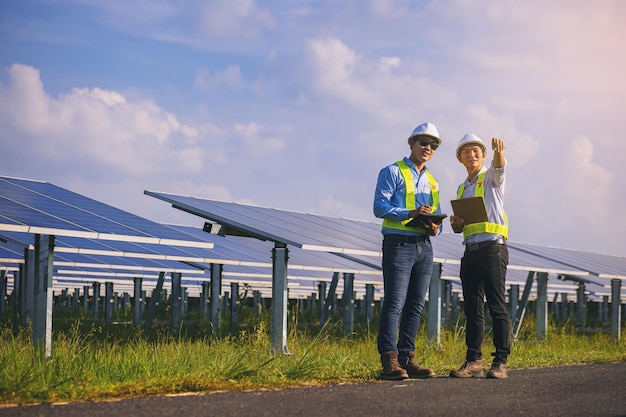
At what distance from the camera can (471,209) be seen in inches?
321

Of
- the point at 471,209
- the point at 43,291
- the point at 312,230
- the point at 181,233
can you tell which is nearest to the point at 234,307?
the point at 312,230

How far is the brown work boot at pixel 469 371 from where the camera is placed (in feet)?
26.8

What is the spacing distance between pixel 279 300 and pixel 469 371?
9.78 feet

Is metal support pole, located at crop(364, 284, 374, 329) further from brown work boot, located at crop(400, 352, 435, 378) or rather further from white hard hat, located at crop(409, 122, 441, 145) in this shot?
white hard hat, located at crop(409, 122, 441, 145)

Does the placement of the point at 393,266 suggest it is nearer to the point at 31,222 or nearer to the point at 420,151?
the point at 420,151

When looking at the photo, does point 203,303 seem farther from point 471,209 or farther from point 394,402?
point 394,402

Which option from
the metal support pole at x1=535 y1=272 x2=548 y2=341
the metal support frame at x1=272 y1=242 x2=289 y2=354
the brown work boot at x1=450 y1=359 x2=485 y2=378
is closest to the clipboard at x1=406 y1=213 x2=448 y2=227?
the brown work boot at x1=450 y1=359 x2=485 y2=378

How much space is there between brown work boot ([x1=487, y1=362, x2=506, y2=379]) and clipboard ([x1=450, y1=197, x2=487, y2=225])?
1330mm

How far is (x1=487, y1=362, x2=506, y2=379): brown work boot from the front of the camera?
321 inches

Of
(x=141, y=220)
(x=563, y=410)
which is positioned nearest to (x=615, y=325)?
(x=141, y=220)

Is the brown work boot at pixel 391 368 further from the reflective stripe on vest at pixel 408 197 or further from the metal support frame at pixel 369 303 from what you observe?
the metal support frame at pixel 369 303

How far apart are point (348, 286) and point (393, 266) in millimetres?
10873

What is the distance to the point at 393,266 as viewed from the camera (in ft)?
25.9

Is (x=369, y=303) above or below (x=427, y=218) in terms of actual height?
below
